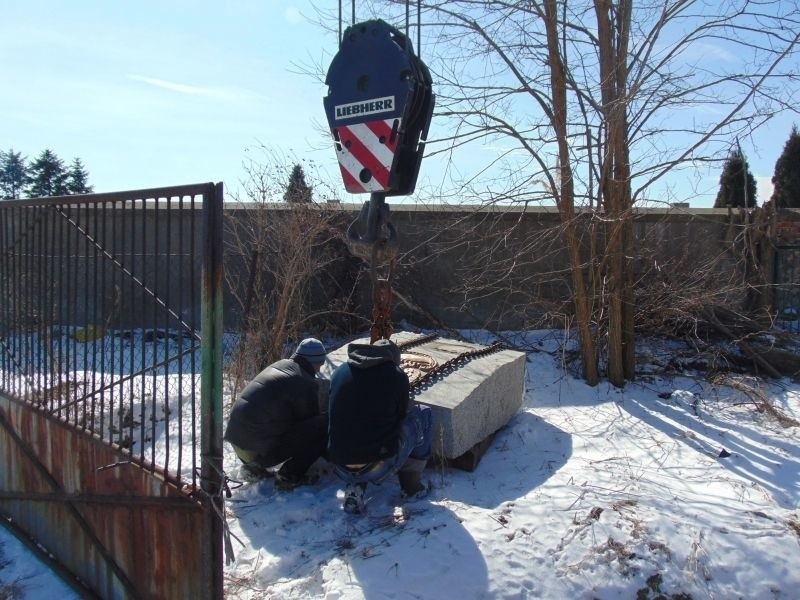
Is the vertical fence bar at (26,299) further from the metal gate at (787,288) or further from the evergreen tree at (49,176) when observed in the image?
the evergreen tree at (49,176)

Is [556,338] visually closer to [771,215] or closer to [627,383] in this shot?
[627,383]

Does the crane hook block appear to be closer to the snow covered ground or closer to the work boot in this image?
the snow covered ground

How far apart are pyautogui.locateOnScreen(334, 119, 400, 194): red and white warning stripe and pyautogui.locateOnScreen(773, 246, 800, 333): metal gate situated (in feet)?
26.3

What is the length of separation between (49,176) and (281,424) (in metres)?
27.3

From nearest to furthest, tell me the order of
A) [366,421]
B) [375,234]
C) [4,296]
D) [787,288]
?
1. [375,234]
2. [366,421]
3. [4,296]
4. [787,288]

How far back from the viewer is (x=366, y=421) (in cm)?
420

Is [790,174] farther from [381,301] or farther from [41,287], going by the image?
[41,287]

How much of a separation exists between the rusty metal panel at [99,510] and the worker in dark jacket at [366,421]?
1.20 m

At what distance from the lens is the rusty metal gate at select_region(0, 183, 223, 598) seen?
3184mm

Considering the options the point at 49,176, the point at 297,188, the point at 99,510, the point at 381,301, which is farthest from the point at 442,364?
the point at 49,176

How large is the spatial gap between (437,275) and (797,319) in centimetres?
527

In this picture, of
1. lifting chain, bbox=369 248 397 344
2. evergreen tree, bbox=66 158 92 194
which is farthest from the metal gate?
evergreen tree, bbox=66 158 92 194

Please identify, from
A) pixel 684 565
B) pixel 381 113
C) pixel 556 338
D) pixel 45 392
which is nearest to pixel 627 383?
pixel 556 338

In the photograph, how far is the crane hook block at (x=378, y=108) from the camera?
3.13 meters
